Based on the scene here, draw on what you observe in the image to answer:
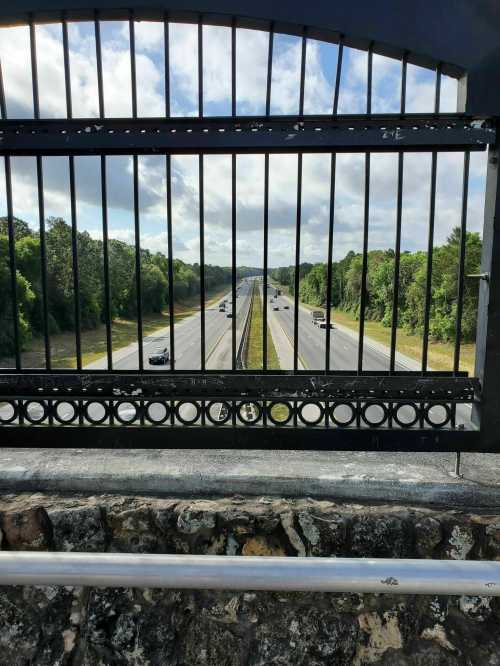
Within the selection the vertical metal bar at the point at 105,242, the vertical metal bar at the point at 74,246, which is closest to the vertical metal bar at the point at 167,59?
the vertical metal bar at the point at 105,242

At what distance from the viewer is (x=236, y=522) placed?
6.64ft

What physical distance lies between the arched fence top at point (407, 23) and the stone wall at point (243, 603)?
2.18 m

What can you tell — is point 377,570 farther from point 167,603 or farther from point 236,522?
point 167,603

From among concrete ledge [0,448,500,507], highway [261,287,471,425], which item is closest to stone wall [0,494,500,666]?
concrete ledge [0,448,500,507]

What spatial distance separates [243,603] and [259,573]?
92 cm

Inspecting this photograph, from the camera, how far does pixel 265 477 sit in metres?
2.12

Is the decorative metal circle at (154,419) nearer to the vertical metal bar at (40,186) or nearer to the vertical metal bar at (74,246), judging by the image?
the vertical metal bar at (74,246)

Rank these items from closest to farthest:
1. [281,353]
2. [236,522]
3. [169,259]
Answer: [236,522]
[169,259]
[281,353]

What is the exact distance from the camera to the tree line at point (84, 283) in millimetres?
4254

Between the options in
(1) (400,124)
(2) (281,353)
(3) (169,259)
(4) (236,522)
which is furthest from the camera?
(2) (281,353)

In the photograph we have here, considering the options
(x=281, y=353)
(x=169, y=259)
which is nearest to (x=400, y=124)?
(x=169, y=259)

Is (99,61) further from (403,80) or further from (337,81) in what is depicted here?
(403,80)

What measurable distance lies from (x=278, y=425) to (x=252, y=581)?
1272 millimetres

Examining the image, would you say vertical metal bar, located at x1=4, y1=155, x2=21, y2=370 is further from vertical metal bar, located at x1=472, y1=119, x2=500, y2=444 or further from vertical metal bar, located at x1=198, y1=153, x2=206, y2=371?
vertical metal bar, located at x1=472, y1=119, x2=500, y2=444
